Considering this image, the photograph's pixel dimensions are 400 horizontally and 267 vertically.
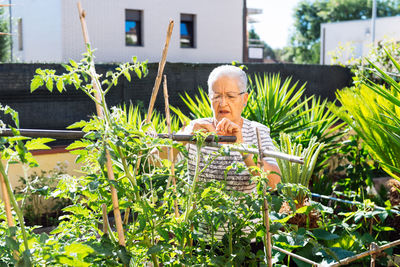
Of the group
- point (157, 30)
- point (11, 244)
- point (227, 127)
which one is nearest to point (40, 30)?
point (157, 30)

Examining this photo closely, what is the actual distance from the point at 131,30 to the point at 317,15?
52125 millimetres

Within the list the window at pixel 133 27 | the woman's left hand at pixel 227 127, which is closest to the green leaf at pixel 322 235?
the woman's left hand at pixel 227 127

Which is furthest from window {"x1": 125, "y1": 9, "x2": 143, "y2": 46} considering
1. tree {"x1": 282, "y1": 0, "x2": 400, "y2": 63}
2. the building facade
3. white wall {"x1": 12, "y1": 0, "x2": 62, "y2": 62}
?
tree {"x1": 282, "y1": 0, "x2": 400, "y2": 63}

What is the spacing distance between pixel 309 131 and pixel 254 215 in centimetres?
330

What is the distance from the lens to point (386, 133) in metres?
2.08

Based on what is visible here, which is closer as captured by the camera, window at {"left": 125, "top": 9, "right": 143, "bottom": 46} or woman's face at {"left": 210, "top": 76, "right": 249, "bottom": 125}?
woman's face at {"left": 210, "top": 76, "right": 249, "bottom": 125}

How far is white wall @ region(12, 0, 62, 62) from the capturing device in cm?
1616

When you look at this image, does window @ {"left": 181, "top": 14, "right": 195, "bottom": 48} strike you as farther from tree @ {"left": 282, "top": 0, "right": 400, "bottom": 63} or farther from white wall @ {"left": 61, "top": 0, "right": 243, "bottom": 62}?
tree @ {"left": 282, "top": 0, "right": 400, "bottom": 63}

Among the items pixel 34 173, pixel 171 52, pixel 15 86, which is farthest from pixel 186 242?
pixel 171 52

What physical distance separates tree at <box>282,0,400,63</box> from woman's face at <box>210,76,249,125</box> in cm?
6231

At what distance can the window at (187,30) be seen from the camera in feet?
61.6

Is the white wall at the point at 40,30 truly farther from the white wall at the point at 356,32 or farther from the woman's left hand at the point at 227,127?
the white wall at the point at 356,32

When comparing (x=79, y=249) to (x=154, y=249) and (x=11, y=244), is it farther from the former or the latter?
(x=154, y=249)

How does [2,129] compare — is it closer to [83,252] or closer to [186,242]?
[83,252]
